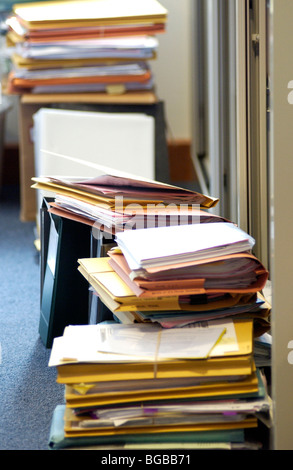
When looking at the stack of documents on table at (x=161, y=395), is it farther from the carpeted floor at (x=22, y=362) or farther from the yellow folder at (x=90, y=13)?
the yellow folder at (x=90, y=13)

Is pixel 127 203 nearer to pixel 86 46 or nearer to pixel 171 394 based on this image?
pixel 171 394

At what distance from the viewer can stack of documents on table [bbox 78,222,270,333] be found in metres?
1.28

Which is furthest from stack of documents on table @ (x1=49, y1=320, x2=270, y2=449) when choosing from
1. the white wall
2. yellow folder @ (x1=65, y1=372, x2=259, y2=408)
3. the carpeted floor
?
the white wall

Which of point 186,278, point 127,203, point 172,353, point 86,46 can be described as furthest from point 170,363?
point 86,46

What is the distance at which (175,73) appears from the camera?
363cm

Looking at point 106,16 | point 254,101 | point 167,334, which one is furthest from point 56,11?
point 167,334

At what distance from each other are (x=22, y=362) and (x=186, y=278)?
0.58m

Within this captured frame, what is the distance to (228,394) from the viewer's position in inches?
48.3

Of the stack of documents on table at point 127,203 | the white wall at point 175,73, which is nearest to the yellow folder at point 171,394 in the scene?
the stack of documents on table at point 127,203

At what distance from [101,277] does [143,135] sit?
124cm

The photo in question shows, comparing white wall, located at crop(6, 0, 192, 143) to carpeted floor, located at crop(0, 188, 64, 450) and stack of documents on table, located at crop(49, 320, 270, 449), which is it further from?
stack of documents on table, located at crop(49, 320, 270, 449)

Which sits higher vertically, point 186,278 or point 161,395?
point 186,278
